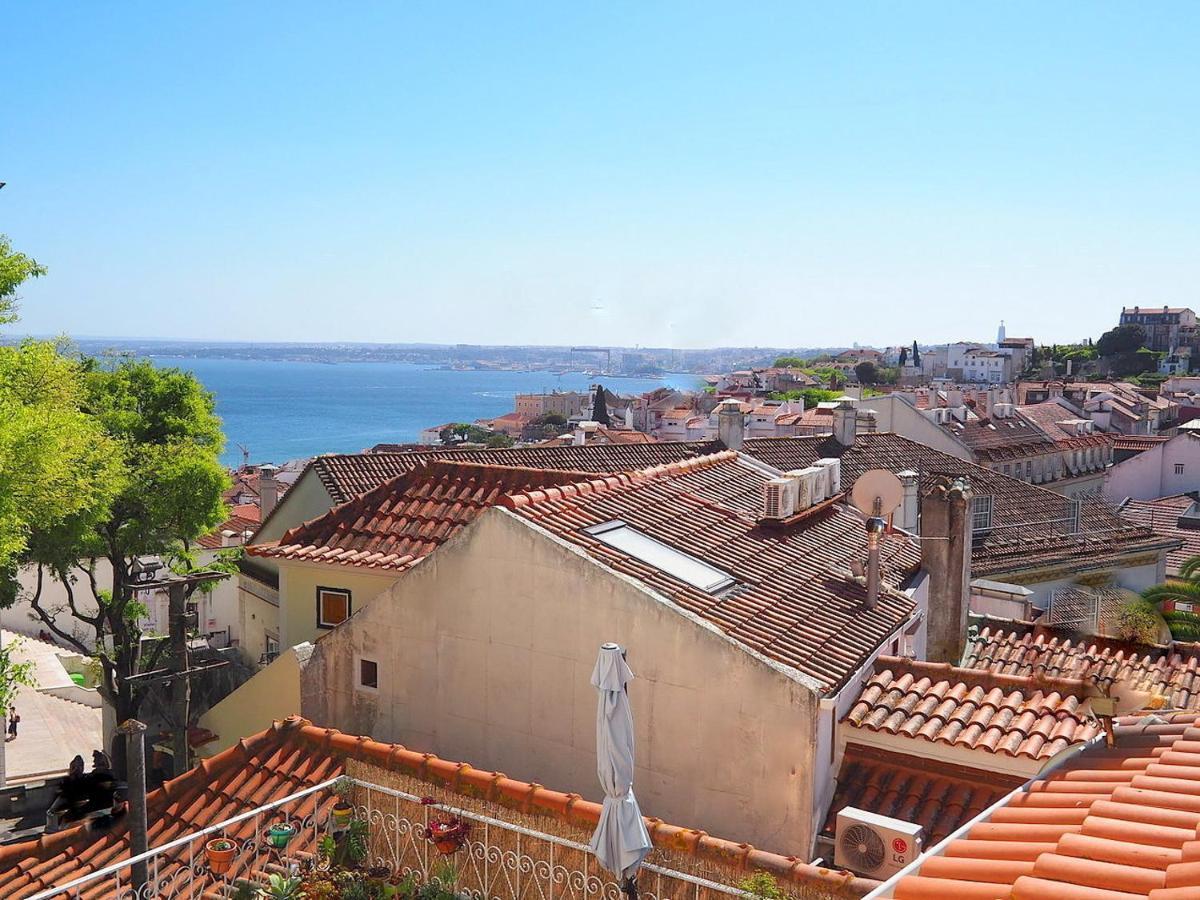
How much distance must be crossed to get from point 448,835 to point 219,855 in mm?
1702

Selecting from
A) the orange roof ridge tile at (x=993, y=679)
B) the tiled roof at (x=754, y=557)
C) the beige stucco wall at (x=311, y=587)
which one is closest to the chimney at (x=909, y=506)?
the tiled roof at (x=754, y=557)

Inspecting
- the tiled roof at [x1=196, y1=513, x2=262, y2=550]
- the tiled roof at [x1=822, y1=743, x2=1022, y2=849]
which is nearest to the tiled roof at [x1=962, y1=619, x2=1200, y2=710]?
the tiled roof at [x1=822, y1=743, x2=1022, y2=849]

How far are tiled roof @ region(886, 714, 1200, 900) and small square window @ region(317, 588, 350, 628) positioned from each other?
10.2 metres

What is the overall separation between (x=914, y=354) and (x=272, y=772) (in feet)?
567

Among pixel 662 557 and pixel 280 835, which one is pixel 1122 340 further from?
pixel 280 835

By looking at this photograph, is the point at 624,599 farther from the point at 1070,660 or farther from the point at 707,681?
the point at 1070,660

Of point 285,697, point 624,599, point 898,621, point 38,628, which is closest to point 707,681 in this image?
point 624,599

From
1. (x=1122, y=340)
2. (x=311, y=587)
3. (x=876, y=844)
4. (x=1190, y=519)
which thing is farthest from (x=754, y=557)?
(x=1122, y=340)

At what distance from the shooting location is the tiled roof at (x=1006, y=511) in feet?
85.6

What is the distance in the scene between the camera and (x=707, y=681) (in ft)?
28.2

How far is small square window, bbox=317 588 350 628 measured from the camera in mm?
14320

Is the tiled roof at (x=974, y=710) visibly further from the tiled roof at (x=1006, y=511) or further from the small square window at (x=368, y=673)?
the tiled roof at (x=1006, y=511)

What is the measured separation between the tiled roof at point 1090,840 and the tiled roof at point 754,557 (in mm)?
2550

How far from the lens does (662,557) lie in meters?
10.3
